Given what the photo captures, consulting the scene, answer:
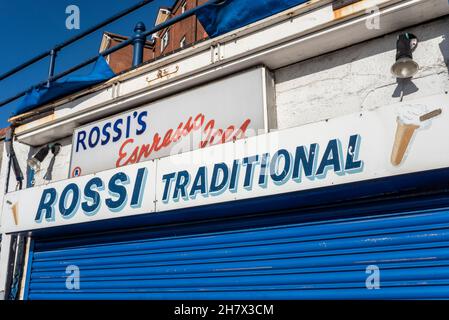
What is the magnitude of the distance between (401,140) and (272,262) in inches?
77.3

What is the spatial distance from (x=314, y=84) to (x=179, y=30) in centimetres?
2495

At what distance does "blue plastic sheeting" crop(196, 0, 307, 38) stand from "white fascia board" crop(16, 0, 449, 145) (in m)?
0.14

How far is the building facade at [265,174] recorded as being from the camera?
413 cm

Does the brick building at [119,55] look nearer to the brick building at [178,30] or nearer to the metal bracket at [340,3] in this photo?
the brick building at [178,30]

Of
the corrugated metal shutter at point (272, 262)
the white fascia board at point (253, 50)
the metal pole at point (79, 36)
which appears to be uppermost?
the metal pole at point (79, 36)

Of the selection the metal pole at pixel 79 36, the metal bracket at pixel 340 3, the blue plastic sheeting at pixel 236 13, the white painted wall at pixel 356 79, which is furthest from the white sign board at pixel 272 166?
the metal pole at pixel 79 36

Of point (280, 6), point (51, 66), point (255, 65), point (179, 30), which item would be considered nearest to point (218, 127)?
point (255, 65)

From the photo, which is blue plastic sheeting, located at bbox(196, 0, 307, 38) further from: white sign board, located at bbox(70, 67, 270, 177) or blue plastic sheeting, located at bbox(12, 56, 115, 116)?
blue plastic sheeting, located at bbox(12, 56, 115, 116)

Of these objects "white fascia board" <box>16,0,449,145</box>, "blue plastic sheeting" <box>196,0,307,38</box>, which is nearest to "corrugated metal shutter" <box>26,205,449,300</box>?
"white fascia board" <box>16,0,449,145</box>

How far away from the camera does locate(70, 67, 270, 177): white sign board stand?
5.50 metres

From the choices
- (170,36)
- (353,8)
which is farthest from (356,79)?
(170,36)

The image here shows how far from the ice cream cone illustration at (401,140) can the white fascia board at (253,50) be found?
1.48 metres

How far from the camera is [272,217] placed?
505cm

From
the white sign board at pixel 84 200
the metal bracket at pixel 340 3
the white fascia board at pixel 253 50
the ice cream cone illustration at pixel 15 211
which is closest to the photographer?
the white fascia board at pixel 253 50
